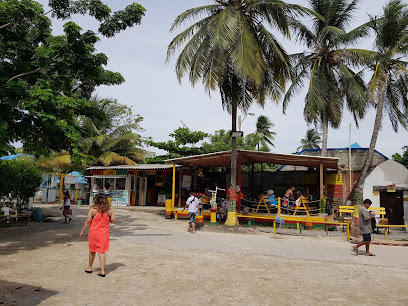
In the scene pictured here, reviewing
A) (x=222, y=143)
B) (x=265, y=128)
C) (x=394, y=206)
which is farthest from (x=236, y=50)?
(x=265, y=128)

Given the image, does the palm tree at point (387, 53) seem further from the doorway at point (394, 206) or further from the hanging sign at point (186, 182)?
the hanging sign at point (186, 182)

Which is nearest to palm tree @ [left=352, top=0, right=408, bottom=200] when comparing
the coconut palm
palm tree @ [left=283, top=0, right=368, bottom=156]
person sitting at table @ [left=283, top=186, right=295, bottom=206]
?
palm tree @ [left=283, top=0, right=368, bottom=156]

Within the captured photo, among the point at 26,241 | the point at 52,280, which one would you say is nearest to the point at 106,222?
the point at 52,280

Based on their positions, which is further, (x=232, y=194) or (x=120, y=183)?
(x=120, y=183)

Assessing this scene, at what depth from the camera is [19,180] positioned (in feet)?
44.4

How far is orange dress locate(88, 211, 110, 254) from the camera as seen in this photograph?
595 centimetres

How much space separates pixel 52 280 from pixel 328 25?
19.9 m

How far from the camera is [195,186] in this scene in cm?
2059

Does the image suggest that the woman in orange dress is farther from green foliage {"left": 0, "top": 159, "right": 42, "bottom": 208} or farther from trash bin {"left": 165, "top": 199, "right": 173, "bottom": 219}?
trash bin {"left": 165, "top": 199, "right": 173, "bottom": 219}

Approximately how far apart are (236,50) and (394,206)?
13.4 m

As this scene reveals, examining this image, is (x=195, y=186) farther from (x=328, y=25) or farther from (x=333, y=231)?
(x=328, y=25)

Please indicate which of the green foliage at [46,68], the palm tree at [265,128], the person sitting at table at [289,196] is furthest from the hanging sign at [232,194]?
the palm tree at [265,128]

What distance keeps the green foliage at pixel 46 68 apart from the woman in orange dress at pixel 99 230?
358 cm

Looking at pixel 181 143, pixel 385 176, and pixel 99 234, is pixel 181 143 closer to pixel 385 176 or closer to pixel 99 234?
pixel 385 176
